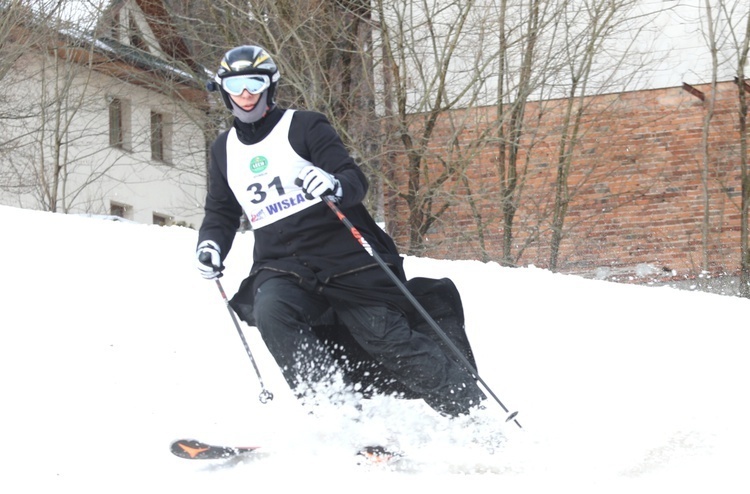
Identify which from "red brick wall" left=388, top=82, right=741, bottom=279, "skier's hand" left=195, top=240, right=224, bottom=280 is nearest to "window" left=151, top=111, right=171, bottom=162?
"red brick wall" left=388, top=82, right=741, bottom=279

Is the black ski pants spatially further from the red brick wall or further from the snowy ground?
the red brick wall

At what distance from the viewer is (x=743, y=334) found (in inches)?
281

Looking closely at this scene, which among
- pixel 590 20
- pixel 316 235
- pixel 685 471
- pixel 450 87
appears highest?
pixel 590 20

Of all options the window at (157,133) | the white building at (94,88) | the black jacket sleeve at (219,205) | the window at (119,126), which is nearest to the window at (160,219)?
the window at (119,126)

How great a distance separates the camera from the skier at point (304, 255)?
4.37 metres

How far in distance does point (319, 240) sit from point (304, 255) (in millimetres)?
86

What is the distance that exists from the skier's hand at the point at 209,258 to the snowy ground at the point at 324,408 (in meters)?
0.74

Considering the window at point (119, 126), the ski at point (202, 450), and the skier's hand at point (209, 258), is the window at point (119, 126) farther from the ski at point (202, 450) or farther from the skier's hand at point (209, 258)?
the ski at point (202, 450)

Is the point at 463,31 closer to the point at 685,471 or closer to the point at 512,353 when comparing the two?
the point at 512,353

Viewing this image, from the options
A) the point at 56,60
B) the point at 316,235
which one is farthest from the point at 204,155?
the point at 316,235

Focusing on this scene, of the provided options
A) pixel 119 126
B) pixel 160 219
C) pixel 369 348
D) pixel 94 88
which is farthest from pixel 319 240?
pixel 160 219

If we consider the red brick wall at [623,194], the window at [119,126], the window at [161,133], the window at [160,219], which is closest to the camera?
the red brick wall at [623,194]

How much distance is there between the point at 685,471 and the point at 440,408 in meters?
0.99

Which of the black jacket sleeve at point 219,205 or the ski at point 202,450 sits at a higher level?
the black jacket sleeve at point 219,205
